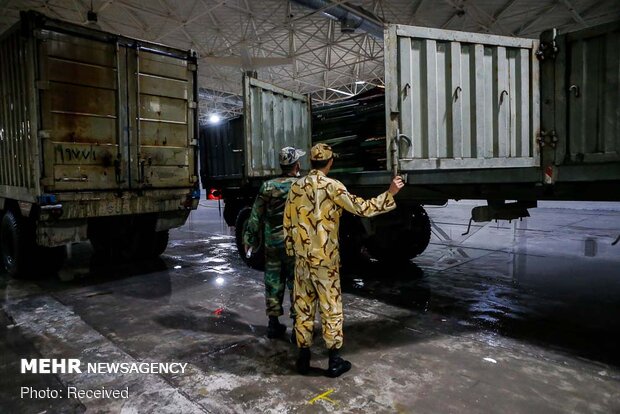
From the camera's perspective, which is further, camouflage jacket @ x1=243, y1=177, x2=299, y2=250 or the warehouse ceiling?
the warehouse ceiling

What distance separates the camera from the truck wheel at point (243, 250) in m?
5.96

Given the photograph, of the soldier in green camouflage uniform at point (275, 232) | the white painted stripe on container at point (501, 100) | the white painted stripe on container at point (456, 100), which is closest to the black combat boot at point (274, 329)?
the soldier in green camouflage uniform at point (275, 232)

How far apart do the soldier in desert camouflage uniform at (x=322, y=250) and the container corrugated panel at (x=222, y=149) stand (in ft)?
14.0

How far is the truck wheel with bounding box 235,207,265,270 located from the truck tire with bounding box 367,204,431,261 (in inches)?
65.1

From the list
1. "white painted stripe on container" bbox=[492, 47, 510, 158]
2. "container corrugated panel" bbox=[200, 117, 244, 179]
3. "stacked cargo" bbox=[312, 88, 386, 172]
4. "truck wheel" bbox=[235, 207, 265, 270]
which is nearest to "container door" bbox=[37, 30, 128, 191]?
"truck wheel" bbox=[235, 207, 265, 270]

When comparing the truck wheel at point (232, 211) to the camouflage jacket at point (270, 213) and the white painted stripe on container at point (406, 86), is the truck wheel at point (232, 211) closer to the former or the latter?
the camouflage jacket at point (270, 213)

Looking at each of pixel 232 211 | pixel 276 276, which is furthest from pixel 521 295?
pixel 232 211

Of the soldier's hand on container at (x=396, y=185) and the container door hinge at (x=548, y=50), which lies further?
the container door hinge at (x=548, y=50)

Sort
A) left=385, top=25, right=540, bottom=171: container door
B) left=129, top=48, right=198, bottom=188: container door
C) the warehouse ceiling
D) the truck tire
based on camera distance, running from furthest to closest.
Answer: the warehouse ceiling → the truck tire → left=129, top=48, right=198, bottom=188: container door → left=385, top=25, right=540, bottom=171: container door

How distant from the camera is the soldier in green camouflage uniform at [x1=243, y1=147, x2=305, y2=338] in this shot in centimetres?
335

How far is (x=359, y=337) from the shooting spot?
11.1ft

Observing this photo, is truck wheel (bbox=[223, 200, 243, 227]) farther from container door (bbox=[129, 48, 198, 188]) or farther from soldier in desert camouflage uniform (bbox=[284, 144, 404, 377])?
soldier in desert camouflage uniform (bbox=[284, 144, 404, 377])

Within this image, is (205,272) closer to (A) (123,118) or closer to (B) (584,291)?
(A) (123,118)

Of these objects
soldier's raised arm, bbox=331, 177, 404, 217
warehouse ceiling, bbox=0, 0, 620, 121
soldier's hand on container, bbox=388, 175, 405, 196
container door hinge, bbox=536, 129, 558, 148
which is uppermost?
warehouse ceiling, bbox=0, 0, 620, 121
